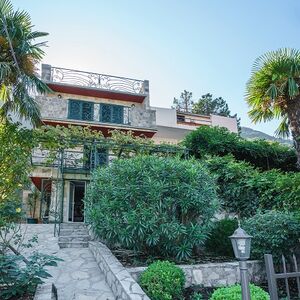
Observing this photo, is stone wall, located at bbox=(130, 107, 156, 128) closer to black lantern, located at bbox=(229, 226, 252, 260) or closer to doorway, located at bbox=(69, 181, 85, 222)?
doorway, located at bbox=(69, 181, 85, 222)

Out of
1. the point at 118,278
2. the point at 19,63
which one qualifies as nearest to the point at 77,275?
the point at 118,278

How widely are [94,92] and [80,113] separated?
170 cm

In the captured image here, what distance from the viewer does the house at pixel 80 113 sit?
16.4 meters

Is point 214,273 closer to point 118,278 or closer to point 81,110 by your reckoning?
point 118,278

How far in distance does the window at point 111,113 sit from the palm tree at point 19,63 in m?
7.80

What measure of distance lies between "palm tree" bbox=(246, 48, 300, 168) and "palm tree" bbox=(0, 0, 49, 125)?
8550mm

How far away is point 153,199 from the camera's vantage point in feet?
22.4

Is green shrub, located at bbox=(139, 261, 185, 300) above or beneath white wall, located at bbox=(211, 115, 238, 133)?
beneath

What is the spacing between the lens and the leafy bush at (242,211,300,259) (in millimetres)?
6641

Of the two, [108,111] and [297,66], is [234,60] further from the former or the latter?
[108,111]

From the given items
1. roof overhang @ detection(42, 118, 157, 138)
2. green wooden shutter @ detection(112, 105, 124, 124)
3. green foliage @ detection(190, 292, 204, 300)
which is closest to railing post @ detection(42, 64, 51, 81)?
roof overhang @ detection(42, 118, 157, 138)

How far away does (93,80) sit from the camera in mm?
19469

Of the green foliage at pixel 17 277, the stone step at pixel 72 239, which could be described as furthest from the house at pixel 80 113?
the green foliage at pixel 17 277

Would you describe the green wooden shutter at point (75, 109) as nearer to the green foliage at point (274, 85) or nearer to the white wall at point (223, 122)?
the green foliage at point (274, 85)
